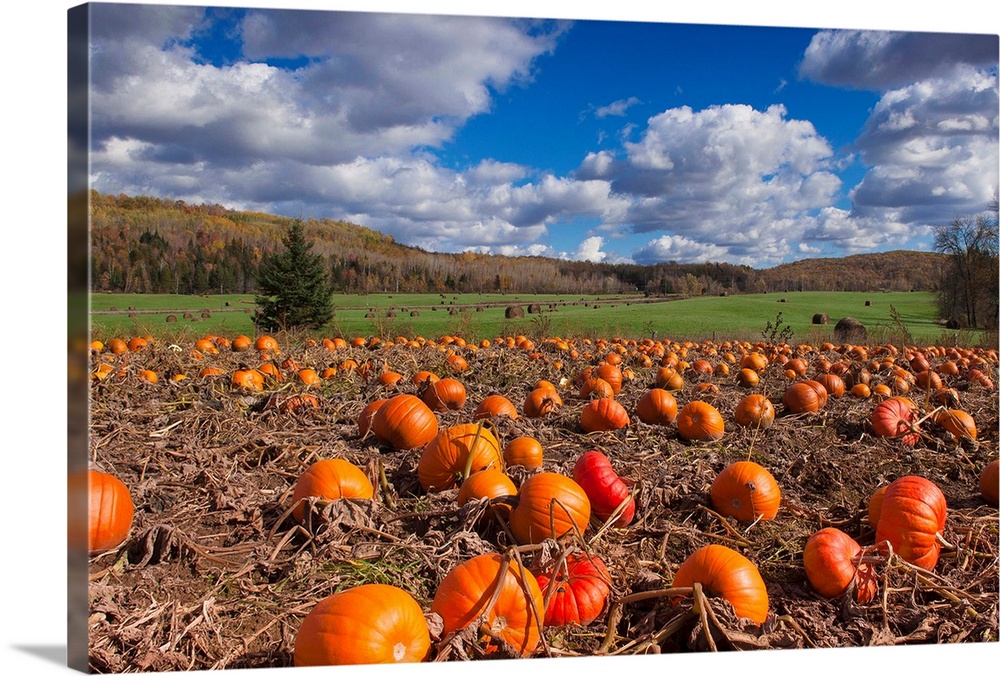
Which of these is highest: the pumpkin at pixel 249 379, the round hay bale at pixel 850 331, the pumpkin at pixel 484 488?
the round hay bale at pixel 850 331

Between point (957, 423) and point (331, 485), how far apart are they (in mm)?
4277

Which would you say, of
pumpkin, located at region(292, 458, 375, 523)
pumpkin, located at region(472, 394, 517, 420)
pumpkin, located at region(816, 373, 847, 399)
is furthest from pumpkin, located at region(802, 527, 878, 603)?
pumpkin, located at region(816, 373, 847, 399)

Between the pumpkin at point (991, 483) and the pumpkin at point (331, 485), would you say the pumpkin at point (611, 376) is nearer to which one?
the pumpkin at point (991, 483)

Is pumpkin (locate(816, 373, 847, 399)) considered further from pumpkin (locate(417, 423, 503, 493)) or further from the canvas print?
pumpkin (locate(417, 423, 503, 493))

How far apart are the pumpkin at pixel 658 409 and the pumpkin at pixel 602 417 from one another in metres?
0.37

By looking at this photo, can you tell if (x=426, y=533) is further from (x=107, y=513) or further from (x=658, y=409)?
(x=658, y=409)

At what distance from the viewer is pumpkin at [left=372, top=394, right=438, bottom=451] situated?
424cm

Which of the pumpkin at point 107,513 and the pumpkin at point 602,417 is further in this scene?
the pumpkin at point 602,417

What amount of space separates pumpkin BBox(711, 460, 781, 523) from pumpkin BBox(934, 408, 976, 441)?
214 centimetres

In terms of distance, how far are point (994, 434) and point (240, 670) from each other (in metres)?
5.60

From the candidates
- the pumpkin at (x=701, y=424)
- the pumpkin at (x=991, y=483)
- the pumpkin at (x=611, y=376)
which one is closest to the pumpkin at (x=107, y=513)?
the pumpkin at (x=701, y=424)

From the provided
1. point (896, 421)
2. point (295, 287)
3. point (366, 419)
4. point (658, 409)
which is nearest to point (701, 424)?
point (658, 409)

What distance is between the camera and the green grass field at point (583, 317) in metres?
8.39

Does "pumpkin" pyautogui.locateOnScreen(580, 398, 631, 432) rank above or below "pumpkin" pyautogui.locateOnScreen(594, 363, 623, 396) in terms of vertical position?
below
